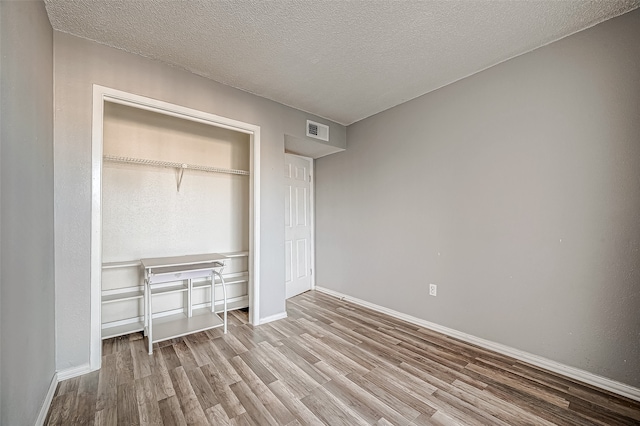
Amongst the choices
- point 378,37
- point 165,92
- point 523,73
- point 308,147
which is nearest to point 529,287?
point 523,73

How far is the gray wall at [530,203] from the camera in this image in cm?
172

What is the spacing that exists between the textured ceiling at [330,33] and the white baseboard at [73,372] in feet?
7.92

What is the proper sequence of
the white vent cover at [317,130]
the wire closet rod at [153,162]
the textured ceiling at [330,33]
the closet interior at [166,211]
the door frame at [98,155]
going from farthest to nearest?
the white vent cover at [317,130], the closet interior at [166,211], the wire closet rod at [153,162], the door frame at [98,155], the textured ceiling at [330,33]

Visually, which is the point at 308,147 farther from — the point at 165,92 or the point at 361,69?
the point at 165,92

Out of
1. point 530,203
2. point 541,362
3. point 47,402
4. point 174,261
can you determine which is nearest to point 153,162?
point 174,261

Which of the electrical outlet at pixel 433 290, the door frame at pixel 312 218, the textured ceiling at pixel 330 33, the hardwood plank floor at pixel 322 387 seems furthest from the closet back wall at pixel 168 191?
the electrical outlet at pixel 433 290

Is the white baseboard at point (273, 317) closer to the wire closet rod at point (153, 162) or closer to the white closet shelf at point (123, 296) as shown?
the white closet shelf at point (123, 296)

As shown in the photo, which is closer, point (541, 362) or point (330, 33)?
point (330, 33)

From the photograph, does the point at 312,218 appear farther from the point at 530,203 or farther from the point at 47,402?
the point at 47,402

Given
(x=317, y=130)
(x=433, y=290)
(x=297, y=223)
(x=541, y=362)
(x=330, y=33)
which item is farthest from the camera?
(x=297, y=223)

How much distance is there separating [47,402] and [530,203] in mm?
3595

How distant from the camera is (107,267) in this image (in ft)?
7.71

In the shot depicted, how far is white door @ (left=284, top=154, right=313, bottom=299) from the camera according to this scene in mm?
3750

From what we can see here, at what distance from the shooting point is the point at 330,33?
1863mm
